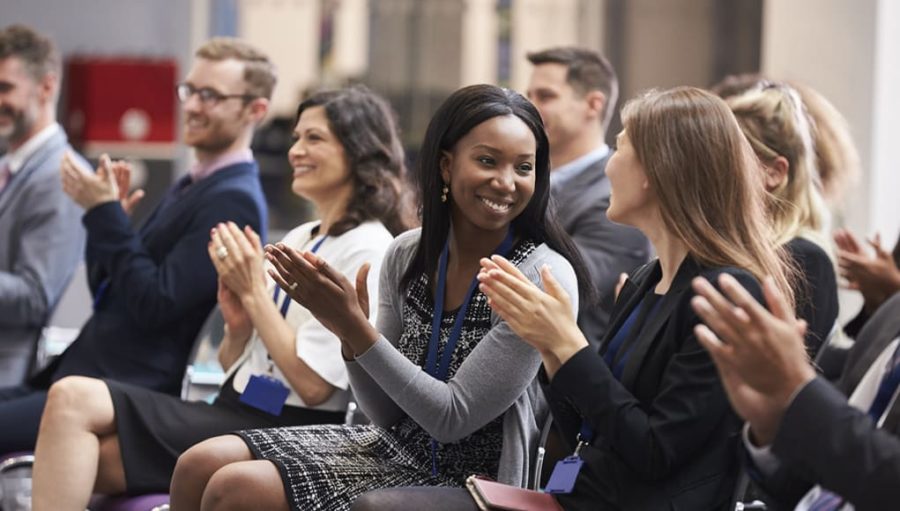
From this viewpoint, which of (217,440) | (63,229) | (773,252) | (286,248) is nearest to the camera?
(773,252)

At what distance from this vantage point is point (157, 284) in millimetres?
3648

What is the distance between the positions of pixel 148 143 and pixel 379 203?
3.84m

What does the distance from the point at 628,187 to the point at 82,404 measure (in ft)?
4.91

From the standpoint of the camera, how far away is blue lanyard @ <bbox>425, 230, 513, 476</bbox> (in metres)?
2.70

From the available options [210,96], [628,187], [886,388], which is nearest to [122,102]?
[210,96]

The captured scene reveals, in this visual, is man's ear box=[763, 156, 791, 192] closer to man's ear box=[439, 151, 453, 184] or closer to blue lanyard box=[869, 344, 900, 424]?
man's ear box=[439, 151, 453, 184]

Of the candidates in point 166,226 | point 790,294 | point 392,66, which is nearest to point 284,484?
point 790,294

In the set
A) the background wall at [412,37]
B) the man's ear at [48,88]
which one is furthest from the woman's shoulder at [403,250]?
the background wall at [412,37]

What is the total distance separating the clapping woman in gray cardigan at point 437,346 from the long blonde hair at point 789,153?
28.0 inches

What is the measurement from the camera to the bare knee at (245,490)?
261cm

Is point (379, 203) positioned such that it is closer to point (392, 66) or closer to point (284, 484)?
point (284, 484)

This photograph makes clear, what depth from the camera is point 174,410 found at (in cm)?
335

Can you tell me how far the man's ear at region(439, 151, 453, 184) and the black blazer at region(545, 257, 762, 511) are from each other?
61 cm

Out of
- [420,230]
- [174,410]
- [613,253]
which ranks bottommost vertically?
[174,410]
